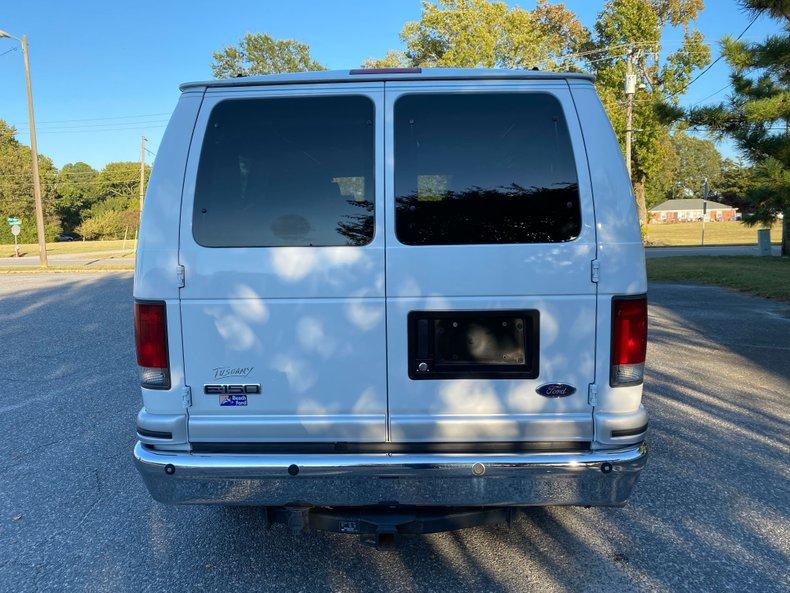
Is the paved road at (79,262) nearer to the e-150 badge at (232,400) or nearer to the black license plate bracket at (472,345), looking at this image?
the e-150 badge at (232,400)

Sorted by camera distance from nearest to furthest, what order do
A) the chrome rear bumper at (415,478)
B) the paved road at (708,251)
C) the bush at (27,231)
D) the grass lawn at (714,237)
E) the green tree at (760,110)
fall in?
the chrome rear bumper at (415,478)
the green tree at (760,110)
the paved road at (708,251)
the grass lawn at (714,237)
the bush at (27,231)

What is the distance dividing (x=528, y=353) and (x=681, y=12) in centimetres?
3820

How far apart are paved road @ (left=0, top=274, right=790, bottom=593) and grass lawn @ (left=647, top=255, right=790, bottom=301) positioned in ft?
26.0

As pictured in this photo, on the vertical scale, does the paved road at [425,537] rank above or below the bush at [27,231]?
below

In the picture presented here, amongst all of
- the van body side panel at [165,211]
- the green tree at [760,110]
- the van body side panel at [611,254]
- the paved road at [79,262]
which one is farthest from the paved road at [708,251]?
the van body side panel at [165,211]

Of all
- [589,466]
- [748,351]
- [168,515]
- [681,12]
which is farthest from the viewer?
[681,12]

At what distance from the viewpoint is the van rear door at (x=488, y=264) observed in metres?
2.52

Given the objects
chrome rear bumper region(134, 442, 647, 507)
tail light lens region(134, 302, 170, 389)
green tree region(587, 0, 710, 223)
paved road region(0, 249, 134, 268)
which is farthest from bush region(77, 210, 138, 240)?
chrome rear bumper region(134, 442, 647, 507)

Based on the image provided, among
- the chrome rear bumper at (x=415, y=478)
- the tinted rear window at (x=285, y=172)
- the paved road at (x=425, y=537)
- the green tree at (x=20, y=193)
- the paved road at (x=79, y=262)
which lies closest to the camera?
the chrome rear bumper at (x=415, y=478)

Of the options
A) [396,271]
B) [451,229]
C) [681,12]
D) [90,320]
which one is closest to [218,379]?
[396,271]

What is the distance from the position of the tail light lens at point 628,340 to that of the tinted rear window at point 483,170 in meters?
0.37

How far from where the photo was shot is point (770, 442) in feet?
14.9

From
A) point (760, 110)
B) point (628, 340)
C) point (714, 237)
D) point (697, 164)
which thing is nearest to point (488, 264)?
point (628, 340)

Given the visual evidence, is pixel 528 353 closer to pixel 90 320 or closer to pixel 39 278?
pixel 90 320
